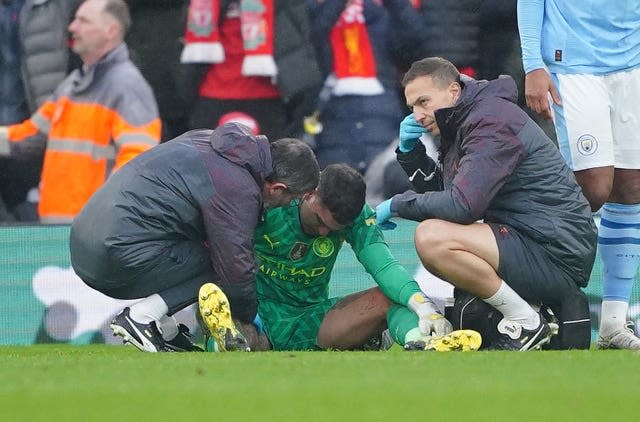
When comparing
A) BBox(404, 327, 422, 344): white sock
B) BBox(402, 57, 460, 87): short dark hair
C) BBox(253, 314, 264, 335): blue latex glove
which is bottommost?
BBox(253, 314, 264, 335): blue latex glove

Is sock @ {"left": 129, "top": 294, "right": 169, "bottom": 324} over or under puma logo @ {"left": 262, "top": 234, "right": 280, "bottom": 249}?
under

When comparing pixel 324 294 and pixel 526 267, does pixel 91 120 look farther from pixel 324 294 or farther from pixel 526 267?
pixel 526 267

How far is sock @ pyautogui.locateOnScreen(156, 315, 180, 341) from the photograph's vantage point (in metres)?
6.72

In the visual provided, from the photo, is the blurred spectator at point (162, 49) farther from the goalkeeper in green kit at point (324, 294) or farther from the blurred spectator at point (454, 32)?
the goalkeeper in green kit at point (324, 294)

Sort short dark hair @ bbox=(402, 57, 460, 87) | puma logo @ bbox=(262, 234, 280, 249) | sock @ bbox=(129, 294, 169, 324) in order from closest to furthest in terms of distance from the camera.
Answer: sock @ bbox=(129, 294, 169, 324) → short dark hair @ bbox=(402, 57, 460, 87) → puma logo @ bbox=(262, 234, 280, 249)

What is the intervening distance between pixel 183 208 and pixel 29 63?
12.3 feet

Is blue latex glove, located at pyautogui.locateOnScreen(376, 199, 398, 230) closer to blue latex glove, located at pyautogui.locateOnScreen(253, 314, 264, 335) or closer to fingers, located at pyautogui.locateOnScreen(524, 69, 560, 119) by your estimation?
blue latex glove, located at pyautogui.locateOnScreen(253, 314, 264, 335)

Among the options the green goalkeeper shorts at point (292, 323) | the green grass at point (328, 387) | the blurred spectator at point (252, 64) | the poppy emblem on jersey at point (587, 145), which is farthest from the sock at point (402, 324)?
the blurred spectator at point (252, 64)

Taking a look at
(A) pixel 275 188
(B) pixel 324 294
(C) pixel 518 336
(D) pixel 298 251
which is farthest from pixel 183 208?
(C) pixel 518 336

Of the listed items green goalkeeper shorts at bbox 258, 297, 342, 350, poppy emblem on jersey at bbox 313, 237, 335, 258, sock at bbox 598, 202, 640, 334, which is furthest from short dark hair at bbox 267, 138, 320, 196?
sock at bbox 598, 202, 640, 334

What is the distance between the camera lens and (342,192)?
639 cm

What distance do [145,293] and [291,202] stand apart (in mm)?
808

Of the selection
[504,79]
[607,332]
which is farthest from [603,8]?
[607,332]

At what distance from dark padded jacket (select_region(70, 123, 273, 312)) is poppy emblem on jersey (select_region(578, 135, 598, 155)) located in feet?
5.26
